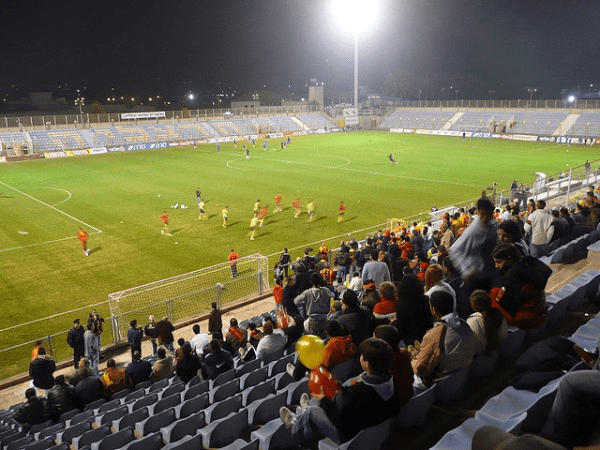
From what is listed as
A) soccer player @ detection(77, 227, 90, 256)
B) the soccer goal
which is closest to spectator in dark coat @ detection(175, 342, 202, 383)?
the soccer goal

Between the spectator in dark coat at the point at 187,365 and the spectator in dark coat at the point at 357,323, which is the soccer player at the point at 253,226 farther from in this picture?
the spectator in dark coat at the point at 357,323

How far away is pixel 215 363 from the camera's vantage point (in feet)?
29.1

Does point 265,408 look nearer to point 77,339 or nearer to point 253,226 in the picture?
point 77,339

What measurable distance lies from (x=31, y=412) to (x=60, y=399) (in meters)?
0.48

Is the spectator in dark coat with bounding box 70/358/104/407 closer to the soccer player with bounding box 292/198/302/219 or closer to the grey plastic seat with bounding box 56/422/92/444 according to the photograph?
the grey plastic seat with bounding box 56/422/92/444

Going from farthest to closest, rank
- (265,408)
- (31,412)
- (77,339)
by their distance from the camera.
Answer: (77,339) → (31,412) → (265,408)

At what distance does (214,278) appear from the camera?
63.1ft

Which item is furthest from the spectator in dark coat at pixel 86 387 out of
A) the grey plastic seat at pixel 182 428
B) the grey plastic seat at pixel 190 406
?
the grey plastic seat at pixel 182 428

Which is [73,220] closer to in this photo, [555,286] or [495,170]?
[555,286]

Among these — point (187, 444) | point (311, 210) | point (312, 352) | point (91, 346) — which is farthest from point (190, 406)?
point (311, 210)

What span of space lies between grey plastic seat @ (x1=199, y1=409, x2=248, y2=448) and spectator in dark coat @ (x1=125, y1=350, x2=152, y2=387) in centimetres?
420

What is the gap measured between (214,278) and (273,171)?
27054 millimetres

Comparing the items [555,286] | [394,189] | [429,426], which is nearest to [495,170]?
[394,189]

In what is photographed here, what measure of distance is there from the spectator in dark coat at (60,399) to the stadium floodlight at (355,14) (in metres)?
68.7
